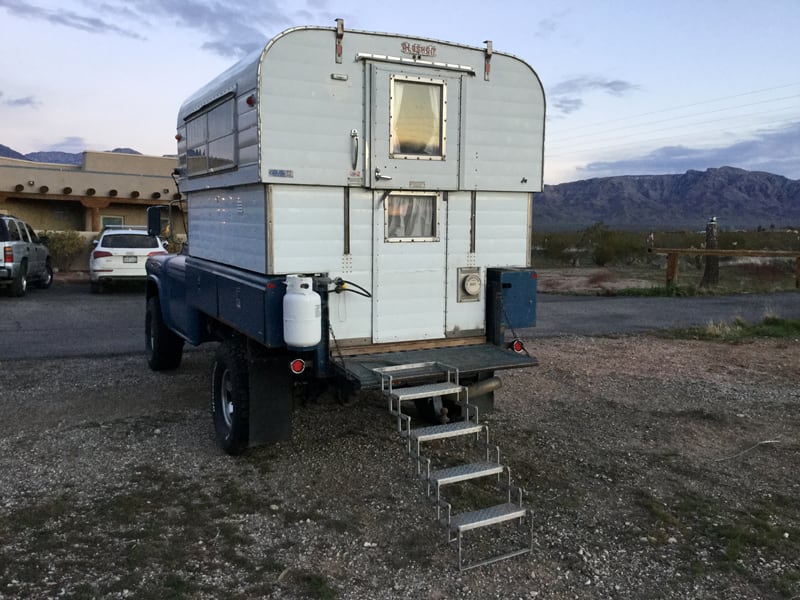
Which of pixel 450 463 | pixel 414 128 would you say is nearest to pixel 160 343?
pixel 450 463

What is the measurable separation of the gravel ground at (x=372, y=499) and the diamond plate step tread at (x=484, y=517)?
0.79 ft

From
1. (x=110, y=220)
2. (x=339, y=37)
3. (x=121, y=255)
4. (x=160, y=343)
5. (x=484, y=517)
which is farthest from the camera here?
(x=110, y=220)

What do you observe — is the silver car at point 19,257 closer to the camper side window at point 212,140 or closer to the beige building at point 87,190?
the beige building at point 87,190

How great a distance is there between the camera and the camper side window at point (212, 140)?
571 centimetres

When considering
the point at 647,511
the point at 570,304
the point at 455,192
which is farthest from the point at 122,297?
the point at 647,511

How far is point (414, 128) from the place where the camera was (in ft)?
18.1

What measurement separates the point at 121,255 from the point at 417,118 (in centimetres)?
1234

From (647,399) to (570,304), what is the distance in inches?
318

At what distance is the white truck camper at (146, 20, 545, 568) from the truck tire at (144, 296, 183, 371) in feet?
7.56

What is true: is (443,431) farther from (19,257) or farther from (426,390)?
(19,257)

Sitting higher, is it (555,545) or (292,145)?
(292,145)

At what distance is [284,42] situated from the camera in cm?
500

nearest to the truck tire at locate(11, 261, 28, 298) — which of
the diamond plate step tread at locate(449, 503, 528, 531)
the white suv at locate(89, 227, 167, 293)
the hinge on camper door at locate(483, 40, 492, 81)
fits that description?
the white suv at locate(89, 227, 167, 293)

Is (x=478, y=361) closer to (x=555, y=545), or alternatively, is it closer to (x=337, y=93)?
(x=555, y=545)
